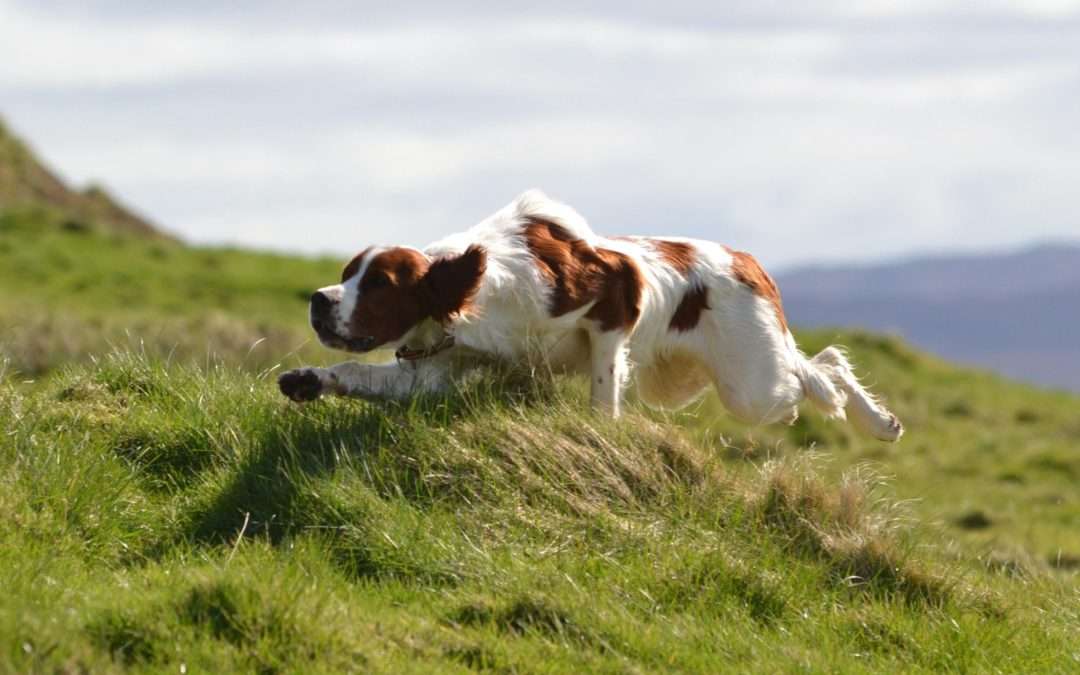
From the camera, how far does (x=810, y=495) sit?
7852 mm

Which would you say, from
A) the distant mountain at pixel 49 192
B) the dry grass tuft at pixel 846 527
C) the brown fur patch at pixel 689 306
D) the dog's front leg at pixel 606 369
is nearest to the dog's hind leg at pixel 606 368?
the dog's front leg at pixel 606 369

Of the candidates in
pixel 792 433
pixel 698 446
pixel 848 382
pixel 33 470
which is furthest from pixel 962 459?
pixel 33 470

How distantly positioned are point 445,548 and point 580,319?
1639 mm

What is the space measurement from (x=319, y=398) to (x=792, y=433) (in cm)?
1417

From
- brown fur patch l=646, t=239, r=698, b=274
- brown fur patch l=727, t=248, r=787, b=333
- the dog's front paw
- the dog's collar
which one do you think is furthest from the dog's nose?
brown fur patch l=727, t=248, r=787, b=333

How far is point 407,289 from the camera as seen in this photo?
775 centimetres

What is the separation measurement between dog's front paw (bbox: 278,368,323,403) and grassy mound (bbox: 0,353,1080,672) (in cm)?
14

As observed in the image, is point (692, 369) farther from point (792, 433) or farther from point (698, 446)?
point (792, 433)

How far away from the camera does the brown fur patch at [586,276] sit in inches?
316

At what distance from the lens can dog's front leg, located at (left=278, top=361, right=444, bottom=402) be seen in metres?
7.72

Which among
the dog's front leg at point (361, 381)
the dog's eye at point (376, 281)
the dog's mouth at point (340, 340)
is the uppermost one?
the dog's eye at point (376, 281)

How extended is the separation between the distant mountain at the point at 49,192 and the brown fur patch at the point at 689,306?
94.1 feet

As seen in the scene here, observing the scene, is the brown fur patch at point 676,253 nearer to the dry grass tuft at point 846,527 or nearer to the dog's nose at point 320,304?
the dry grass tuft at point 846,527

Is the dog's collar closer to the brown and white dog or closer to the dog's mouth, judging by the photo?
the brown and white dog
